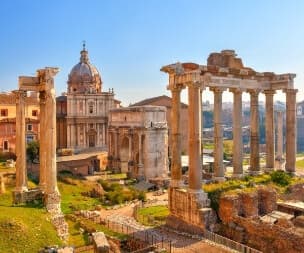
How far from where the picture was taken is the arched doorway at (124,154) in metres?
46.5

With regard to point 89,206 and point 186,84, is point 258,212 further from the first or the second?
point 89,206

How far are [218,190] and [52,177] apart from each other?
8263 millimetres

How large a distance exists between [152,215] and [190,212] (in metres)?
5.75

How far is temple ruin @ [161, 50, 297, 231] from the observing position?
62.6ft

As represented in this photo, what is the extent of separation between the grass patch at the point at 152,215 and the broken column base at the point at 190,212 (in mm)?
2351

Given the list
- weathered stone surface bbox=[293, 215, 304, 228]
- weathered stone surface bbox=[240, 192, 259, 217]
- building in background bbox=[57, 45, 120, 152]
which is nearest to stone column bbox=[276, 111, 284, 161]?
building in background bbox=[57, 45, 120, 152]

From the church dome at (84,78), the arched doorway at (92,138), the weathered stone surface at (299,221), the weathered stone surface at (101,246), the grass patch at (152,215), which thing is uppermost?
the church dome at (84,78)

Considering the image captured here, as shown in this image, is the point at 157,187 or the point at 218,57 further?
the point at 157,187

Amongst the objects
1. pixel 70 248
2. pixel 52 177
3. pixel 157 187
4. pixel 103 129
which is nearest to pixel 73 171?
pixel 157 187

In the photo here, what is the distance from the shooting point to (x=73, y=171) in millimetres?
Answer: 41875

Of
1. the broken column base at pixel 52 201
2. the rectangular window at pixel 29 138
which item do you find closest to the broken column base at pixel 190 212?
the broken column base at pixel 52 201

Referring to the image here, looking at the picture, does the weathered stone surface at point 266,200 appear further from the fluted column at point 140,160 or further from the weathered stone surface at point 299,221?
the fluted column at point 140,160

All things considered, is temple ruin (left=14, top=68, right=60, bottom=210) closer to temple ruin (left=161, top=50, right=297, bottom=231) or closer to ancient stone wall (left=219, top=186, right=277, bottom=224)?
temple ruin (left=161, top=50, right=297, bottom=231)

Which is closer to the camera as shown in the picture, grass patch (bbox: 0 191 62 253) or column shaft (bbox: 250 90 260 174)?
grass patch (bbox: 0 191 62 253)
